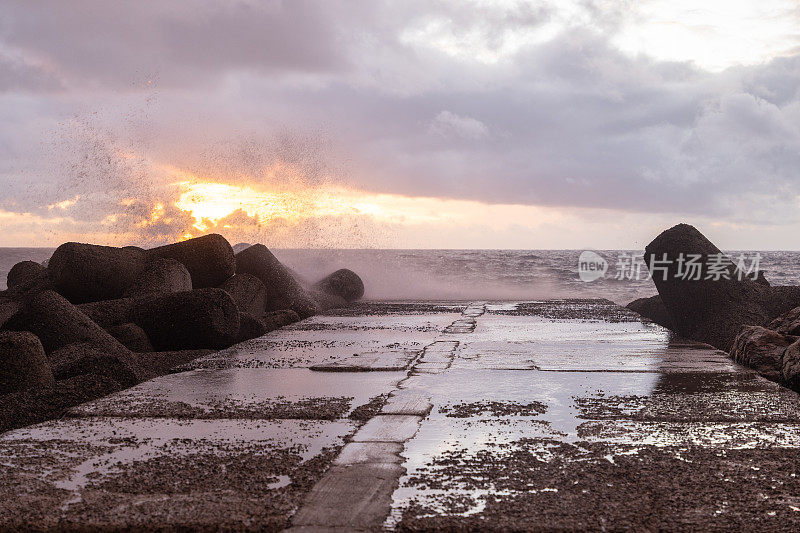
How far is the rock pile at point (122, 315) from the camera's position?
17.6 ft

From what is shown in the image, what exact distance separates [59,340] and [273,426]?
140 inches

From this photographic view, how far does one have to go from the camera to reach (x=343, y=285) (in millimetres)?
16406

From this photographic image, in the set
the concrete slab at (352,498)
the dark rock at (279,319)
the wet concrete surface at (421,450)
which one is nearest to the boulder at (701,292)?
the wet concrete surface at (421,450)

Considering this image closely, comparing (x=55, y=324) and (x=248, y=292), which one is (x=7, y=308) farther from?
(x=55, y=324)

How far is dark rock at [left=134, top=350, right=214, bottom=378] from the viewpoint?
6.49 m

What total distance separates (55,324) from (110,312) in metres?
1.29

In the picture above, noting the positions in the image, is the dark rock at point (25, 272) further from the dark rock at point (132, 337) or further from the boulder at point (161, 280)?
the dark rock at point (132, 337)

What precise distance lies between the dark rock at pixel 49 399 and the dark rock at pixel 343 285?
10.4 meters

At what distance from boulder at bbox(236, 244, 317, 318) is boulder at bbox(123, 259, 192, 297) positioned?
214cm

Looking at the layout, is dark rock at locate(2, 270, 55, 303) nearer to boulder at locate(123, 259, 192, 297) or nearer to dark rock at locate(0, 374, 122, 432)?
boulder at locate(123, 259, 192, 297)

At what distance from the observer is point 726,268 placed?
32.4ft

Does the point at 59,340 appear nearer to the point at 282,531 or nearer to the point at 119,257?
the point at 119,257

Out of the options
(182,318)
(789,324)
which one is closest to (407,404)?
(182,318)

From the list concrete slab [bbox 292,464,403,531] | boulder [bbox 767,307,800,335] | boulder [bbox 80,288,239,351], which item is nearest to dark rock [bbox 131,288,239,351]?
boulder [bbox 80,288,239,351]
